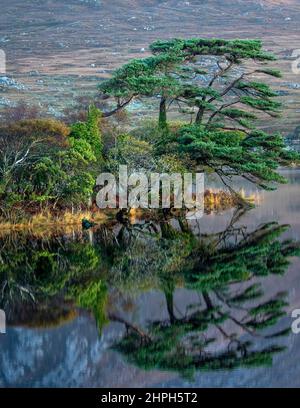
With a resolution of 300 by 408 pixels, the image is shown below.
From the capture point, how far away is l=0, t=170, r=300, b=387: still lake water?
12977mm

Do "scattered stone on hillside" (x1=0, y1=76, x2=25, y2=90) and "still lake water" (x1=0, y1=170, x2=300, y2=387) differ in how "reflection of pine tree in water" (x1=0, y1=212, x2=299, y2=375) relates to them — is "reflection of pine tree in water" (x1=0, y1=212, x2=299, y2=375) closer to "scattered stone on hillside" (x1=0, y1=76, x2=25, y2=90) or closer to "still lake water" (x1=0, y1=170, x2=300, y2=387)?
"still lake water" (x1=0, y1=170, x2=300, y2=387)

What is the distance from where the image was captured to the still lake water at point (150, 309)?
12977mm
